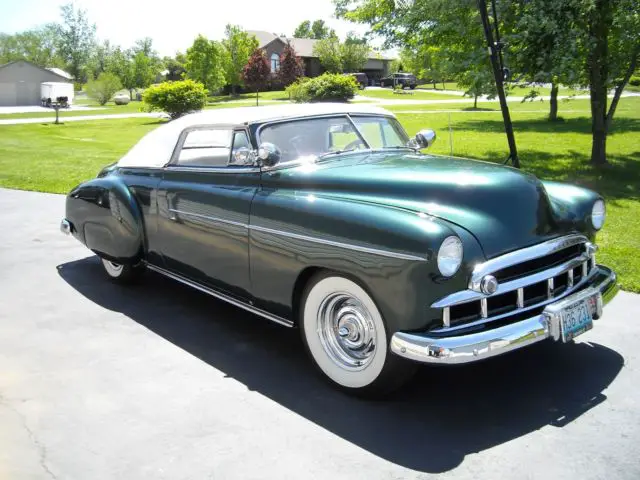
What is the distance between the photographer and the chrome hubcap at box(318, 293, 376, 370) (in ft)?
11.8

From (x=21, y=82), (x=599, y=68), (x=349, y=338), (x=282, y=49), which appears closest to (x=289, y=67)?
(x=282, y=49)

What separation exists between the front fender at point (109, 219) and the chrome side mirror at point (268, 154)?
157cm

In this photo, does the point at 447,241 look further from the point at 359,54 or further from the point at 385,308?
the point at 359,54

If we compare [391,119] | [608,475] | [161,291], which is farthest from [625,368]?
[161,291]

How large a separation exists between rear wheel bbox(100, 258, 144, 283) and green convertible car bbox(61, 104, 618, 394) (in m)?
0.58

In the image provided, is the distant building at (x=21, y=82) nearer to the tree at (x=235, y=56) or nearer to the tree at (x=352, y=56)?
the tree at (x=235, y=56)

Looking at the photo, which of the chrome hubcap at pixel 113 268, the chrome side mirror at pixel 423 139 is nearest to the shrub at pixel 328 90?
the chrome hubcap at pixel 113 268

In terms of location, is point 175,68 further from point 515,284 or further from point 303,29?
point 515,284

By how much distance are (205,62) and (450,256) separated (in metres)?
56.2

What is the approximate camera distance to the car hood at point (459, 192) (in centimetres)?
348

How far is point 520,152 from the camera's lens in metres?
15.9

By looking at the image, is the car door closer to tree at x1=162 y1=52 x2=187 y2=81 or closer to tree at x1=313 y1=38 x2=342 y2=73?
tree at x1=313 y1=38 x2=342 y2=73

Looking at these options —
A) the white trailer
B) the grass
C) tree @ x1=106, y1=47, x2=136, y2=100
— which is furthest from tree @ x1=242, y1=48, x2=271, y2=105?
the grass

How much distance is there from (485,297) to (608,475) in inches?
38.1
